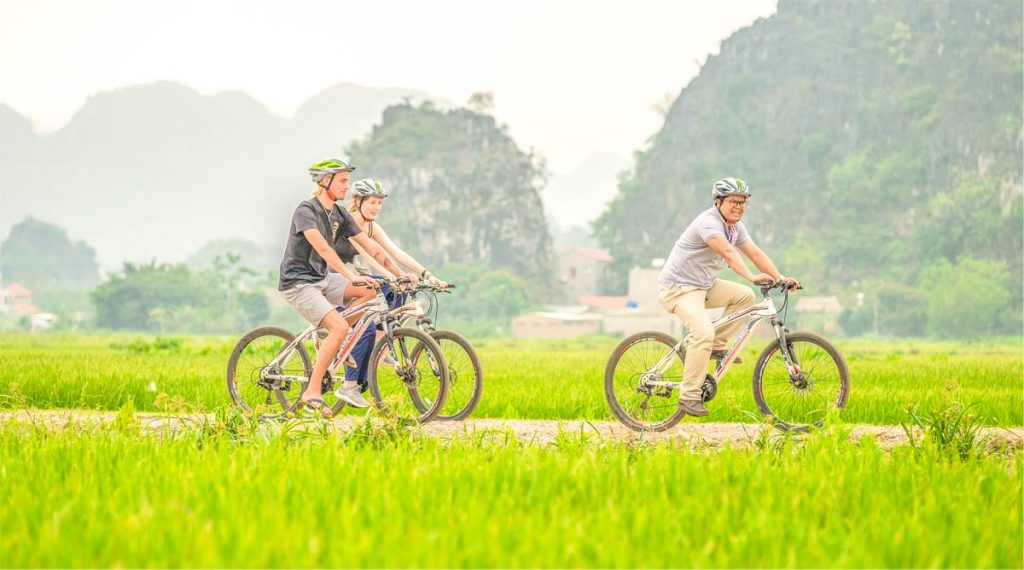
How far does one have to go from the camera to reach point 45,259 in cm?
16488

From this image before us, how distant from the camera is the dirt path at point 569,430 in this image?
23.5 ft

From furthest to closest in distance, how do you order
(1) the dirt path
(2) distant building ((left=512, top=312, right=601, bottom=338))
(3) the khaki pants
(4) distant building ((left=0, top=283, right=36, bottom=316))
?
1. (4) distant building ((left=0, top=283, right=36, bottom=316))
2. (2) distant building ((left=512, top=312, right=601, bottom=338))
3. (3) the khaki pants
4. (1) the dirt path

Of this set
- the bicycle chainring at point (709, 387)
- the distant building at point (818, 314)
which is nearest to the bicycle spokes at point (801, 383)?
the bicycle chainring at point (709, 387)

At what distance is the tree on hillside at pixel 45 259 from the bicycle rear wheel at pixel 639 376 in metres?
157

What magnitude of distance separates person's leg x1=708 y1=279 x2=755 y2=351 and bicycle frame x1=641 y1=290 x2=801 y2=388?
5 cm

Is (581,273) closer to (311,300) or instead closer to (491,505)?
(311,300)

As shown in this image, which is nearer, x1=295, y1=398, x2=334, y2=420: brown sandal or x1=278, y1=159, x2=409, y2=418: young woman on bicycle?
x1=278, y1=159, x2=409, y2=418: young woman on bicycle

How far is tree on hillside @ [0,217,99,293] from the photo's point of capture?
6319 inches

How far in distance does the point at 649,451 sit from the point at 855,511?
5.52 feet

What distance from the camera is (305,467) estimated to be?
16.9ft

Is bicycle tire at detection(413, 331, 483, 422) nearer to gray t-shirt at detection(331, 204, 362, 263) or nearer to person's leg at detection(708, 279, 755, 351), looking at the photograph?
gray t-shirt at detection(331, 204, 362, 263)

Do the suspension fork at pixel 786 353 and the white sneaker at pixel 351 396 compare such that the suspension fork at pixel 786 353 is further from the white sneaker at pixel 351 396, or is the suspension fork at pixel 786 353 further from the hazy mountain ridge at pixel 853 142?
the hazy mountain ridge at pixel 853 142

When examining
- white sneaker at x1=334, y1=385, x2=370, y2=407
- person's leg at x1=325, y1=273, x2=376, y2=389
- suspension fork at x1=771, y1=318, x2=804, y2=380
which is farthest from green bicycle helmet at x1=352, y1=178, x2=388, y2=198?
suspension fork at x1=771, y1=318, x2=804, y2=380

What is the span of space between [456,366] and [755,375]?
227 cm
